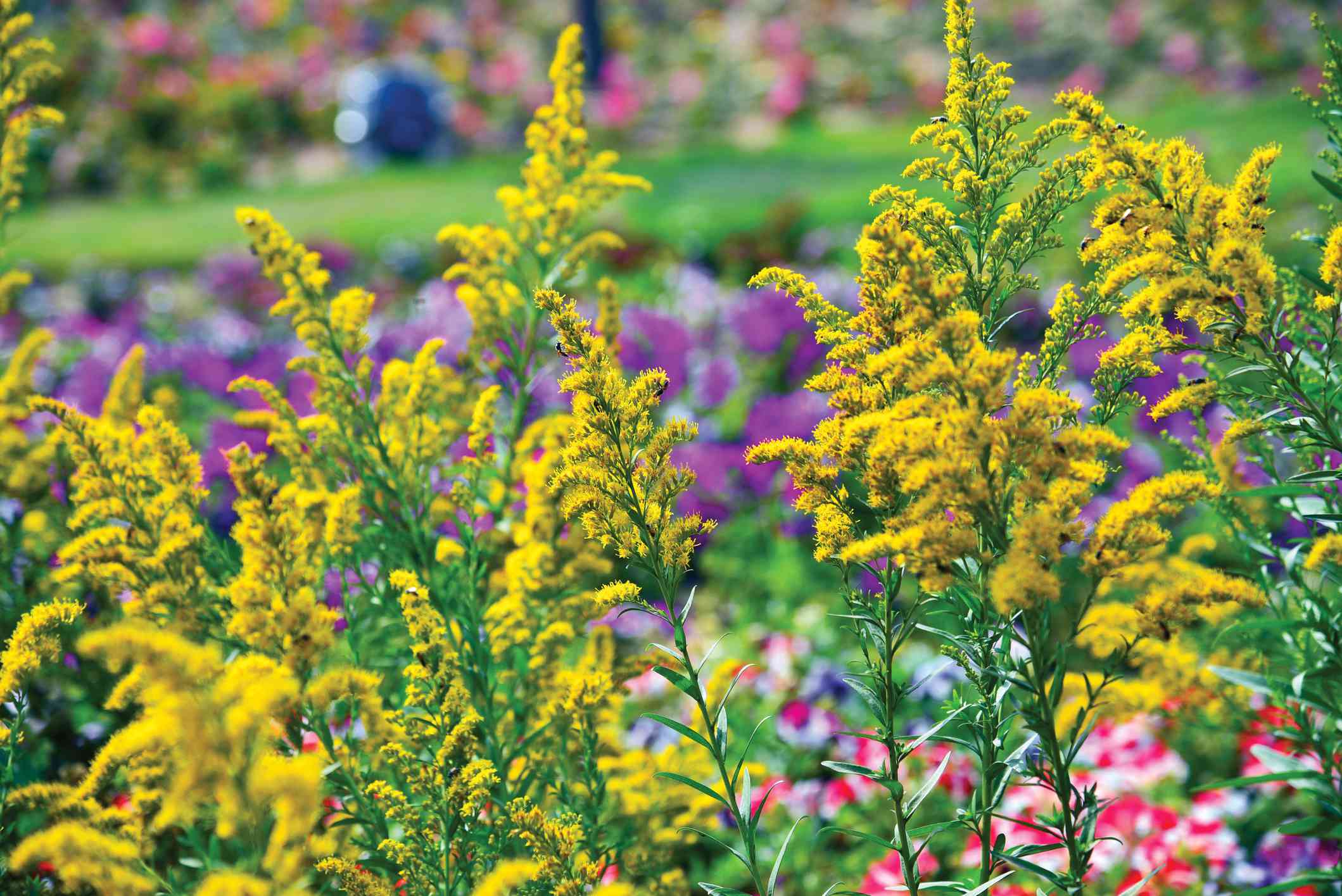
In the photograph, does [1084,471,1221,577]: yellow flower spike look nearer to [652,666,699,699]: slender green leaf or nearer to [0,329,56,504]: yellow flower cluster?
[652,666,699,699]: slender green leaf

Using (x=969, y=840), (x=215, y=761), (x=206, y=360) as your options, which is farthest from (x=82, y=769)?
(x=206, y=360)

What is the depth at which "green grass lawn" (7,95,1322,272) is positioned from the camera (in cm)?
874

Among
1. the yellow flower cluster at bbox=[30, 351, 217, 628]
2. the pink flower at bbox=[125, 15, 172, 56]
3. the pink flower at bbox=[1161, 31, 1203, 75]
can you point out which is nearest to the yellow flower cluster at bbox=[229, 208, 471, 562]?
the yellow flower cluster at bbox=[30, 351, 217, 628]

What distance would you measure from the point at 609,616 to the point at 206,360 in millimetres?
2563

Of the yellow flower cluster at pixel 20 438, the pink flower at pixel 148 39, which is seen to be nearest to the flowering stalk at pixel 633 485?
the yellow flower cluster at pixel 20 438

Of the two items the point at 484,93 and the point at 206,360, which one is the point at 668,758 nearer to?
the point at 206,360

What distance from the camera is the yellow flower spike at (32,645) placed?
5.38 feet

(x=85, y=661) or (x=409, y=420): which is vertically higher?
(x=409, y=420)

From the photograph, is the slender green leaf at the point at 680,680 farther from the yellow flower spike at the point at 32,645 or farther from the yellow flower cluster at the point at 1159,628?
the yellow flower spike at the point at 32,645

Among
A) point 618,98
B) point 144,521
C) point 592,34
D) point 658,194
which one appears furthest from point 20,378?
point 592,34

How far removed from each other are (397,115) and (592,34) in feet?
9.93

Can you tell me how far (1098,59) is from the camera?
1484cm

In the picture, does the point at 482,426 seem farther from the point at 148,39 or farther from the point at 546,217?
the point at 148,39

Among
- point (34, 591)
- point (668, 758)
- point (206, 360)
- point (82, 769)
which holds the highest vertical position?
point (206, 360)
